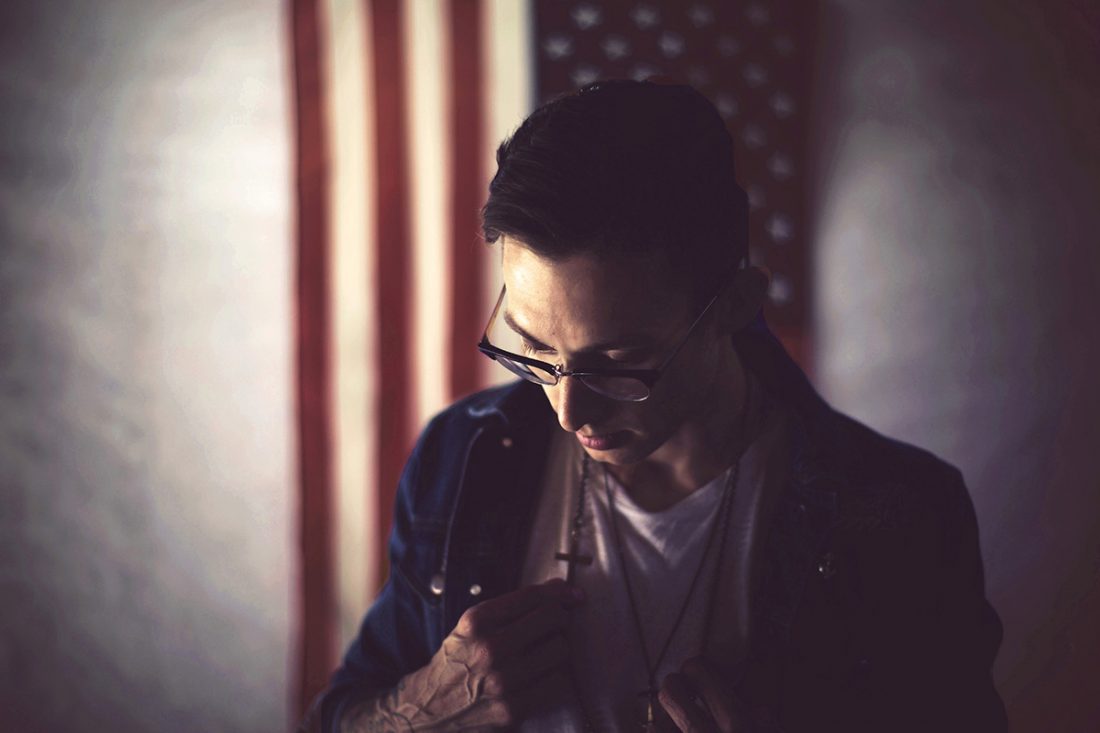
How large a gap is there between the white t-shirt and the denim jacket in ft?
0.10

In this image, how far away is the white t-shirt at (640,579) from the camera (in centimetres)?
96

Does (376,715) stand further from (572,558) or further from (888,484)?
(888,484)

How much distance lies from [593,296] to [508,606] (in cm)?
38

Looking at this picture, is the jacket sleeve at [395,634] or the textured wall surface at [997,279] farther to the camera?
the textured wall surface at [997,279]

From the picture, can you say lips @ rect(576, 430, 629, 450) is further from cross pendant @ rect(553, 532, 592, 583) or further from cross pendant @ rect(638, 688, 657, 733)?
cross pendant @ rect(638, 688, 657, 733)

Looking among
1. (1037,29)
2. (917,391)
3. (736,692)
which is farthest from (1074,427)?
(736,692)

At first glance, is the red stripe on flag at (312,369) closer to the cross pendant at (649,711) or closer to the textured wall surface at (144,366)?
the textured wall surface at (144,366)

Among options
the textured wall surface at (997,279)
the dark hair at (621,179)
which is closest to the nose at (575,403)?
the dark hair at (621,179)

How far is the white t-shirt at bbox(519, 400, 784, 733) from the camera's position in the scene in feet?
3.15

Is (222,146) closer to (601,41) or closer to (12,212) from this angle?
(12,212)

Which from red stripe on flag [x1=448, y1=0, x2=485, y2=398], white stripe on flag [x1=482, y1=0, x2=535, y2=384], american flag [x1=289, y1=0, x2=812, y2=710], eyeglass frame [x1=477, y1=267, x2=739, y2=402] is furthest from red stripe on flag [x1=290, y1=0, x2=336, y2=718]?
eyeglass frame [x1=477, y1=267, x2=739, y2=402]

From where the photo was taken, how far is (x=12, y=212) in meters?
2.11

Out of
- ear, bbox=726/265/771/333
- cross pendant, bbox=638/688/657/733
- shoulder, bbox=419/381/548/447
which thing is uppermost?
ear, bbox=726/265/771/333

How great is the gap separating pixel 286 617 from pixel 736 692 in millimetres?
1742
